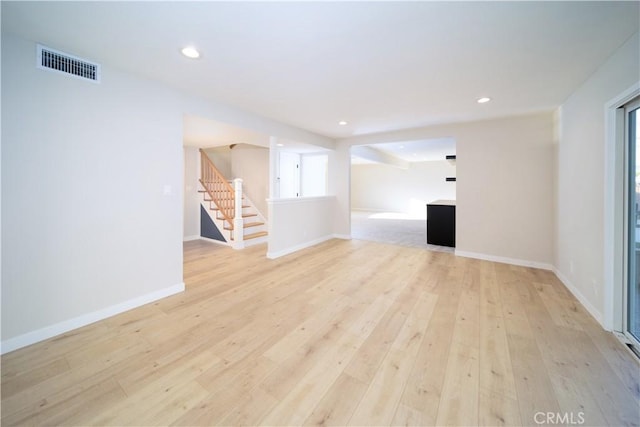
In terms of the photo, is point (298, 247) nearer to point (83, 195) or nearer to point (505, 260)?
point (83, 195)

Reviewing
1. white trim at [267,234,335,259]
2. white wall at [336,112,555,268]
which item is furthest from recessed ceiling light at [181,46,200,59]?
white wall at [336,112,555,268]

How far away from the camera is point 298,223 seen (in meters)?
5.38

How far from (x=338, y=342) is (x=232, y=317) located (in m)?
1.12

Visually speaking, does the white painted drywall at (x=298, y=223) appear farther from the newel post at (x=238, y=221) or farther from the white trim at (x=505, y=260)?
the white trim at (x=505, y=260)

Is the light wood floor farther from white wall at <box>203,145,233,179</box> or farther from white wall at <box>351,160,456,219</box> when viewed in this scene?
white wall at <box>351,160,456,219</box>

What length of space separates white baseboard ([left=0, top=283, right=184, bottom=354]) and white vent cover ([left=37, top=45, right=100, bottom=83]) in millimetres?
2238

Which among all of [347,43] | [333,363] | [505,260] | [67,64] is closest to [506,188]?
[505,260]

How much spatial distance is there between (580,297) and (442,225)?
292 centimetres

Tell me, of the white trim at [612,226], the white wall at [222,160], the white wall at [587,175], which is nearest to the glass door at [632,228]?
the white trim at [612,226]

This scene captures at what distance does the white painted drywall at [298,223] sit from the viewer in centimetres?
475

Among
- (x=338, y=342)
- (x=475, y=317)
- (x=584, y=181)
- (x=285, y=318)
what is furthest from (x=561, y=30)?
(x=285, y=318)

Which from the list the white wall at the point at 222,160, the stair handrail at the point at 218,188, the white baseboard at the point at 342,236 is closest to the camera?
the stair handrail at the point at 218,188

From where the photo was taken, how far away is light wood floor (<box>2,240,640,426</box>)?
144cm

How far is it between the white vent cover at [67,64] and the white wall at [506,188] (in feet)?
16.6
